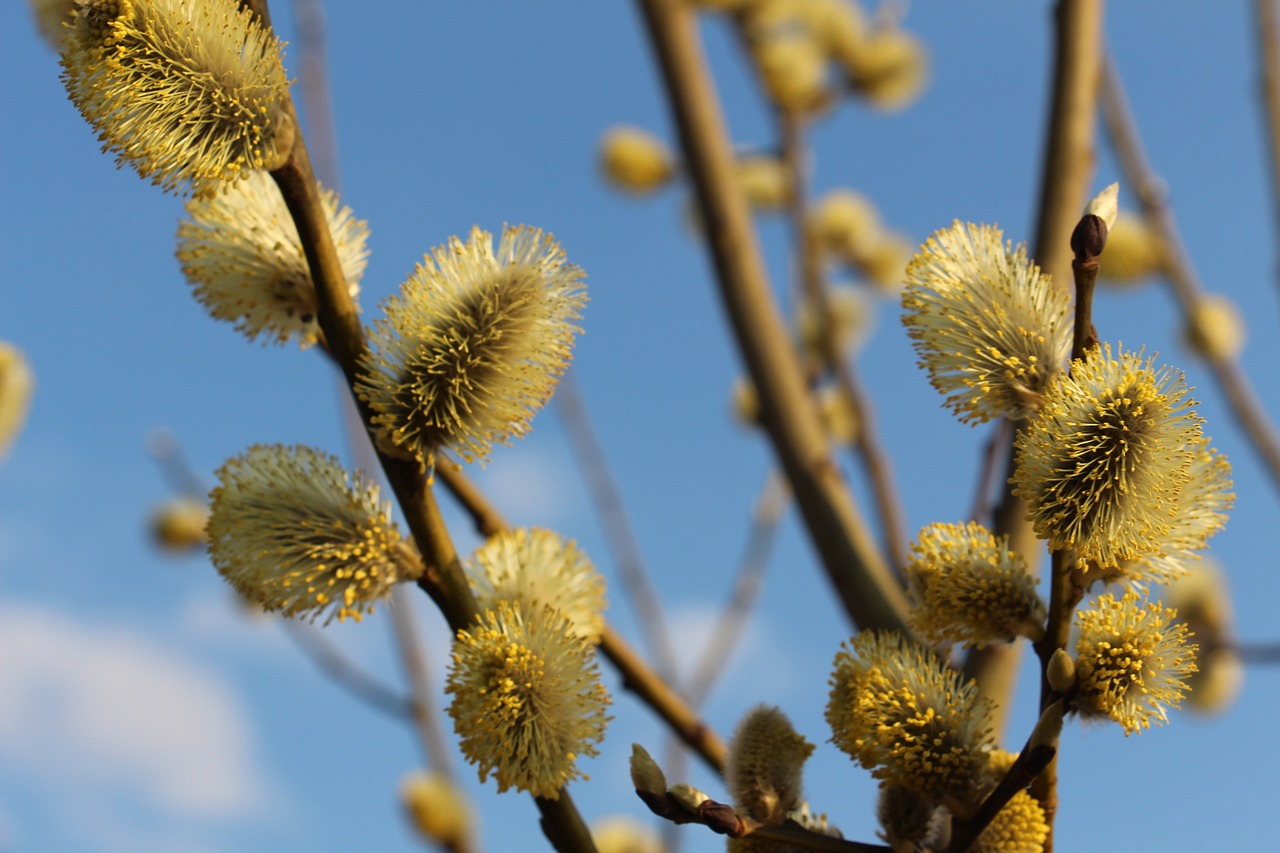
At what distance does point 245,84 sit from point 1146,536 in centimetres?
78

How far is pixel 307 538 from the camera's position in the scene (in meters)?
1.00

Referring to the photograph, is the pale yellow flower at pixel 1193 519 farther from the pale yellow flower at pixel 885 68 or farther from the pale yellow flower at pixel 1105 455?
the pale yellow flower at pixel 885 68

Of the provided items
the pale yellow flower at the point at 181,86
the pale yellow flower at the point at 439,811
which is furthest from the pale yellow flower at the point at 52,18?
the pale yellow flower at the point at 439,811

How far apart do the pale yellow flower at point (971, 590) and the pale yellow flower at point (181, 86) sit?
62 centimetres

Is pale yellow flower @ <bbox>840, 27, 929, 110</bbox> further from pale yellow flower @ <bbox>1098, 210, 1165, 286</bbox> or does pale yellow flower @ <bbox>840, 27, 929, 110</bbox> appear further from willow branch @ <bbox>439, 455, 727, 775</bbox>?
willow branch @ <bbox>439, 455, 727, 775</bbox>

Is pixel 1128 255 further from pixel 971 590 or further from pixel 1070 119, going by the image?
pixel 971 590

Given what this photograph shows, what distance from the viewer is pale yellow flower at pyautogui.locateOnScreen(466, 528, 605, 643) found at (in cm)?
108

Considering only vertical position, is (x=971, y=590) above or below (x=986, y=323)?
below

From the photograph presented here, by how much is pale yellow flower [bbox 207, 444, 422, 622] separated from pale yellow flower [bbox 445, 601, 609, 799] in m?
0.11

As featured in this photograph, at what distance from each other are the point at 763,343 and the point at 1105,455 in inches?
59.7

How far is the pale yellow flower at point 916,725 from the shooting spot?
0.88 m

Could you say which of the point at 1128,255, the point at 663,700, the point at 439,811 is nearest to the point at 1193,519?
the point at 663,700

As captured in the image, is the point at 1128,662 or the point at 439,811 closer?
the point at 1128,662

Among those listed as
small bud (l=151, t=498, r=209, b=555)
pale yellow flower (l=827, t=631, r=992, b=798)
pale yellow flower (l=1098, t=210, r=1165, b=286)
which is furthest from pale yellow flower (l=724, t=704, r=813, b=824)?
small bud (l=151, t=498, r=209, b=555)
